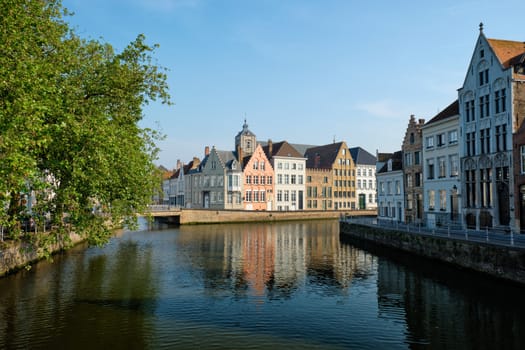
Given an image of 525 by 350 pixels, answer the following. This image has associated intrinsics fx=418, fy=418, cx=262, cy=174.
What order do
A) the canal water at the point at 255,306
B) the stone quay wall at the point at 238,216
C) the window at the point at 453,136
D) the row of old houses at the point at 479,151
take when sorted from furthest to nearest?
the stone quay wall at the point at 238,216 → the window at the point at 453,136 → the row of old houses at the point at 479,151 → the canal water at the point at 255,306

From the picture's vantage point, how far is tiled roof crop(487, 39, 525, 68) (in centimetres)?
3353

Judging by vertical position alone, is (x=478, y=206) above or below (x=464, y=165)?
below

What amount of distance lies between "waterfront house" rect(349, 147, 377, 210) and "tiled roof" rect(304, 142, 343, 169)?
6399 mm

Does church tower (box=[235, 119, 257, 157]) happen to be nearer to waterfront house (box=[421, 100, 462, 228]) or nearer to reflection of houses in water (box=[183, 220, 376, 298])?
reflection of houses in water (box=[183, 220, 376, 298])

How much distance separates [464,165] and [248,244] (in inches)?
874

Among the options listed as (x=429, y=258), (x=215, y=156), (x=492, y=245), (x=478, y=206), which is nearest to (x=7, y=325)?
(x=492, y=245)

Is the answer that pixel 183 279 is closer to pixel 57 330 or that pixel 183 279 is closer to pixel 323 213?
pixel 57 330

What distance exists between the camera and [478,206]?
116 ft

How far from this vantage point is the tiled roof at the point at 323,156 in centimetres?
9654

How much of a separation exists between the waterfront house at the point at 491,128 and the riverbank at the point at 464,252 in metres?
4.13

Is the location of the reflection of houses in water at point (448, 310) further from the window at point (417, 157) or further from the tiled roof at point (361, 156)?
the tiled roof at point (361, 156)

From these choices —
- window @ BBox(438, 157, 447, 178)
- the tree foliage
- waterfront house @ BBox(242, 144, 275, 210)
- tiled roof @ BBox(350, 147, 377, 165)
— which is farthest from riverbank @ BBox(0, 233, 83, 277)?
tiled roof @ BBox(350, 147, 377, 165)

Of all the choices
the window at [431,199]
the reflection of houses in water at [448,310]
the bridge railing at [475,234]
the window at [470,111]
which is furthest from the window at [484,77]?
the reflection of houses in water at [448,310]

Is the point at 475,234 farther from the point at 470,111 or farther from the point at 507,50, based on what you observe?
the point at 507,50
